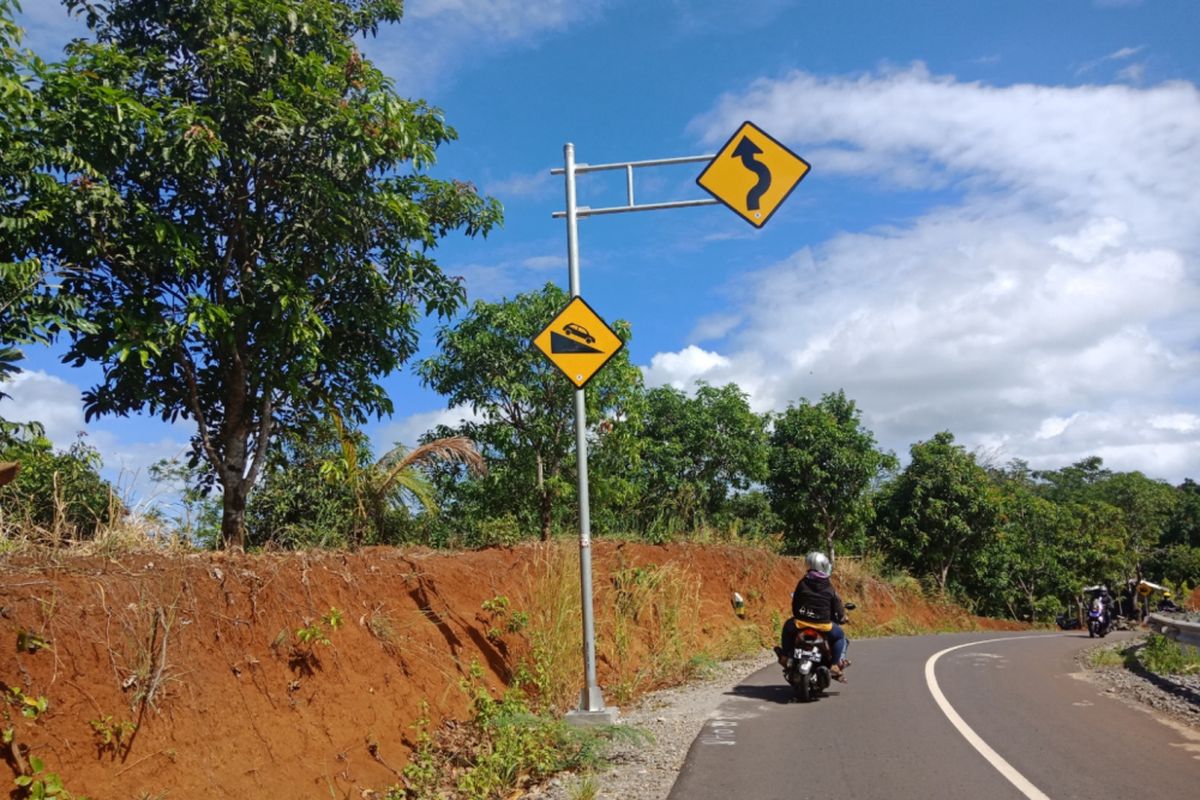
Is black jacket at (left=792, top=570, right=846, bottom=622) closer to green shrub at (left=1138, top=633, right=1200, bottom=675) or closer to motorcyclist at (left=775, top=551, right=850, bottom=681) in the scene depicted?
motorcyclist at (left=775, top=551, right=850, bottom=681)

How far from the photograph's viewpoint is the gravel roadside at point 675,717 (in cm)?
738

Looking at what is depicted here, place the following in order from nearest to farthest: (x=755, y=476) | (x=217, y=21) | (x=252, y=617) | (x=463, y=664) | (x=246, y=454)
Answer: (x=252, y=617) → (x=463, y=664) → (x=217, y=21) → (x=246, y=454) → (x=755, y=476)

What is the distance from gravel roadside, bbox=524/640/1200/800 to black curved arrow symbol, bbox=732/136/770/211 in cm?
562

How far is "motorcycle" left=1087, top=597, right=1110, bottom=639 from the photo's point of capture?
25.9 m

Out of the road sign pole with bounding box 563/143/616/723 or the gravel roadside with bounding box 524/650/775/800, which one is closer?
the gravel roadside with bounding box 524/650/775/800

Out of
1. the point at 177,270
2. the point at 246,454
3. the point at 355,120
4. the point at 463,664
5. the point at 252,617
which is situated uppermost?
the point at 355,120

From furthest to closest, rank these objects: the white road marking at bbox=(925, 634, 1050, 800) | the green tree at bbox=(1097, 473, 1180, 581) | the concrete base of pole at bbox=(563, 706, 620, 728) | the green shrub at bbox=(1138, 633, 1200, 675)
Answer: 1. the green tree at bbox=(1097, 473, 1180, 581)
2. the green shrub at bbox=(1138, 633, 1200, 675)
3. the concrete base of pole at bbox=(563, 706, 620, 728)
4. the white road marking at bbox=(925, 634, 1050, 800)

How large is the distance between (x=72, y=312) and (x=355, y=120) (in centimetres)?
350

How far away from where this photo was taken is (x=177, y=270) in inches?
405

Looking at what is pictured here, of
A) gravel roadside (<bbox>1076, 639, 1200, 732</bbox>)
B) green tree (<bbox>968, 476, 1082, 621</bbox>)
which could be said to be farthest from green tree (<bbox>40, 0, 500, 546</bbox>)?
green tree (<bbox>968, 476, 1082, 621</bbox>)

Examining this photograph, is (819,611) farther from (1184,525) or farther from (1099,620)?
(1184,525)

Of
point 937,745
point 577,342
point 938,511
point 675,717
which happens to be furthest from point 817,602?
point 938,511

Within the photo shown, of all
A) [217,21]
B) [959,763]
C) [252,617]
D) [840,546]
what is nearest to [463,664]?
[252,617]

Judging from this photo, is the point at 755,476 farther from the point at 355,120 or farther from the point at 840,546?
the point at 355,120
